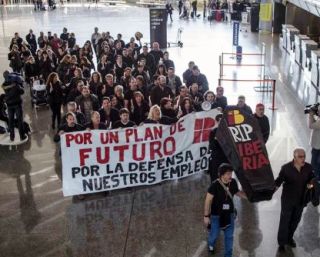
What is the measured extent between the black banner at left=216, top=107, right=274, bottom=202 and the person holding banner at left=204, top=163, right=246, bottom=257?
2.13 feet

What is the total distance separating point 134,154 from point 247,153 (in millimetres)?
2631

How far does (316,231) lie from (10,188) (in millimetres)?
5897

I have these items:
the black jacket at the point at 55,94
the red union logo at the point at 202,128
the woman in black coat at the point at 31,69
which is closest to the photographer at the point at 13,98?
the black jacket at the point at 55,94

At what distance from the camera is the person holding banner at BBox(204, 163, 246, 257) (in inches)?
285

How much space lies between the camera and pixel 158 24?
83.9 feet

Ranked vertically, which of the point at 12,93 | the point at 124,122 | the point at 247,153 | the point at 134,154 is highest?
the point at 12,93

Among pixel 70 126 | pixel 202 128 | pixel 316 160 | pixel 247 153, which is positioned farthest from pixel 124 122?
pixel 316 160

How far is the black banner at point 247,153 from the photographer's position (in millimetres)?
8211

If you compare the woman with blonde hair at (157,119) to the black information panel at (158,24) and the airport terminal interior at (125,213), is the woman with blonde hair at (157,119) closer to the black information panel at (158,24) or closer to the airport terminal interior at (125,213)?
the airport terminal interior at (125,213)

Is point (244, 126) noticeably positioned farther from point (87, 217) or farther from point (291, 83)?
point (291, 83)

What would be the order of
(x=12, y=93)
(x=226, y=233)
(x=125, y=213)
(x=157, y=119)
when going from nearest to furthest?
(x=226, y=233), (x=125, y=213), (x=157, y=119), (x=12, y=93)

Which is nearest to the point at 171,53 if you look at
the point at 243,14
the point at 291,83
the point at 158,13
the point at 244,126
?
the point at 158,13

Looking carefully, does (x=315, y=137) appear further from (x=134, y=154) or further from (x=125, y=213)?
(x=125, y=213)

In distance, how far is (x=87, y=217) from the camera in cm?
938
